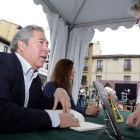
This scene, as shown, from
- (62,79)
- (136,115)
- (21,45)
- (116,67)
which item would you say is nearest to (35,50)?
(21,45)

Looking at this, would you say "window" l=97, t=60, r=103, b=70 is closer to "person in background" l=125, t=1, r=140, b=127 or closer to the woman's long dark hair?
the woman's long dark hair

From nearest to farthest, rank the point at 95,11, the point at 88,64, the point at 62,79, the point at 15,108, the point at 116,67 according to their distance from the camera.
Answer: the point at 15,108 → the point at 62,79 → the point at 95,11 → the point at 116,67 → the point at 88,64

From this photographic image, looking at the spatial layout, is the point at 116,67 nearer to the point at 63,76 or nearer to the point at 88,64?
the point at 88,64

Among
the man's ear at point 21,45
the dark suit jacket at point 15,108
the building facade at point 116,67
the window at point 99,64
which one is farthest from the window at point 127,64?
the dark suit jacket at point 15,108

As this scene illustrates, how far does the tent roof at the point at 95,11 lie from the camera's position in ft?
9.98

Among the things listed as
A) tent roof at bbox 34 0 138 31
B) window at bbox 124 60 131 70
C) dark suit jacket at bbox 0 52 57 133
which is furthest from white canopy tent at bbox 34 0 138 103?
window at bbox 124 60 131 70

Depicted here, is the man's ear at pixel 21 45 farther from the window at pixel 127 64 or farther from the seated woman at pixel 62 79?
the window at pixel 127 64

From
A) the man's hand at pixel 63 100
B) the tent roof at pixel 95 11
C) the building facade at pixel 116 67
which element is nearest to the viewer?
the man's hand at pixel 63 100

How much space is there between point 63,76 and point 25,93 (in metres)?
1.31

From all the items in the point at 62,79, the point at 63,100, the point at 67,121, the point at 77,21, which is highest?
the point at 77,21

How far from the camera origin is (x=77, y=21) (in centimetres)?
373

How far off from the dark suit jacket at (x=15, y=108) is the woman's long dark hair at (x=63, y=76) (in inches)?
49.4

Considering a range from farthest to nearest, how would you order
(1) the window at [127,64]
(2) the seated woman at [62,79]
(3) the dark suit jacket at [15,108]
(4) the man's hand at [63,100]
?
(1) the window at [127,64]
(2) the seated woman at [62,79]
(4) the man's hand at [63,100]
(3) the dark suit jacket at [15,108]

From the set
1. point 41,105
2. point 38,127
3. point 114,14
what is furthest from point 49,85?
point 114,14
